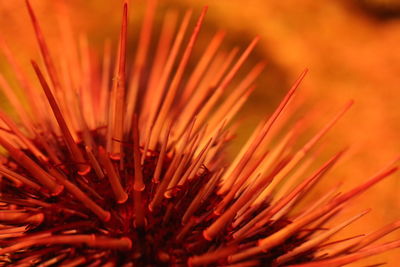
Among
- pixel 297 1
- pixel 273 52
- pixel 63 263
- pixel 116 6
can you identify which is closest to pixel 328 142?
pixel 273 52

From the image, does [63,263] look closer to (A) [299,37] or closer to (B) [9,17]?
(B) [9,17]

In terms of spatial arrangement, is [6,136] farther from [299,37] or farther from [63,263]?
[299,37]

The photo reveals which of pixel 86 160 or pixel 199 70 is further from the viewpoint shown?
pixel 199 70

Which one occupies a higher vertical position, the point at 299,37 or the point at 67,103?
the point at 299,37

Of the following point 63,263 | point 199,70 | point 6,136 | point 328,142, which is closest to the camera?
point 63,263

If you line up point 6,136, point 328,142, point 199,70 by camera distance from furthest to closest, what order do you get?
point 328,142 < point 199,70 < point 6,136

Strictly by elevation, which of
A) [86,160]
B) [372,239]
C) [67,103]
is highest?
[67,103]
